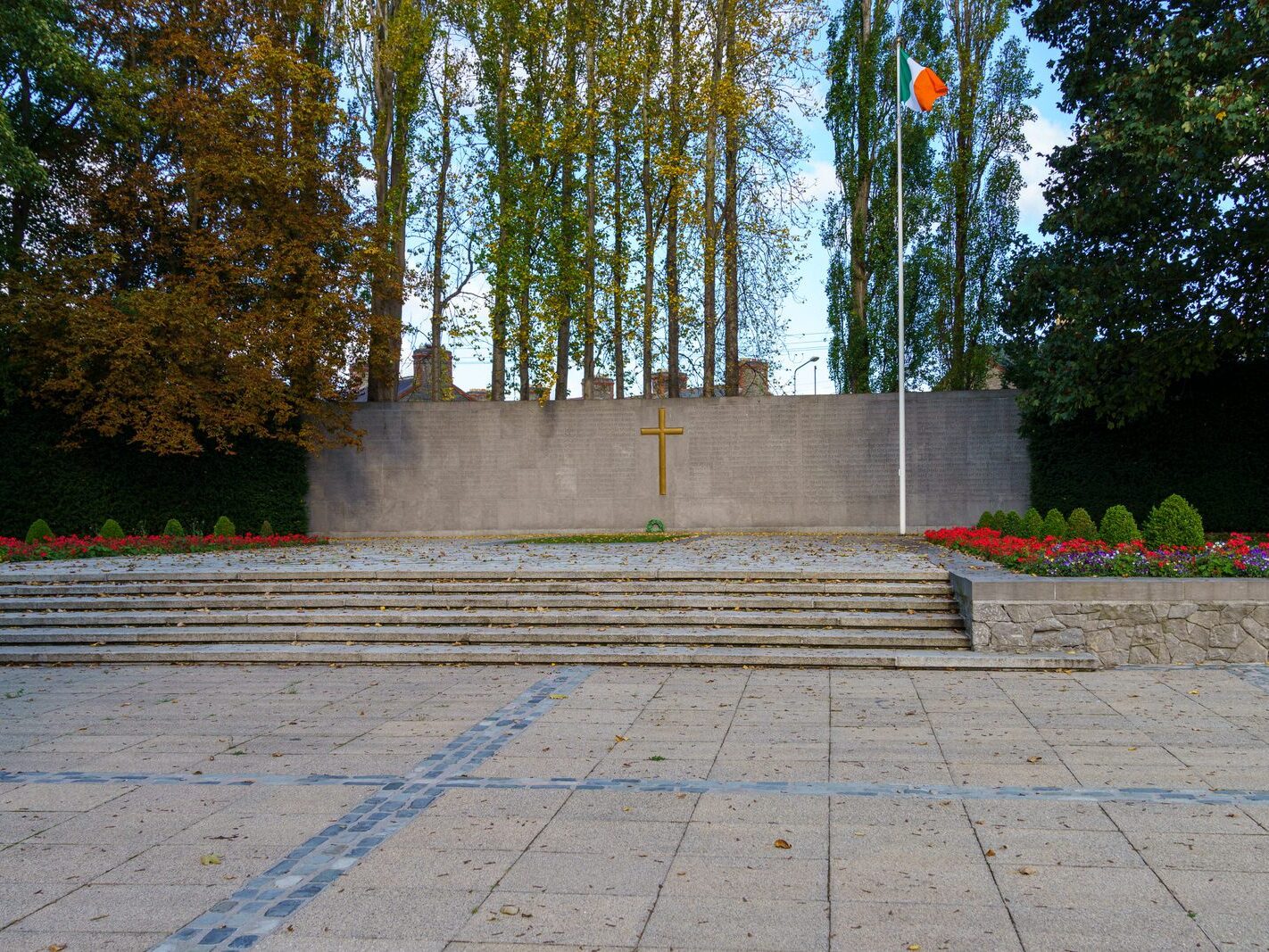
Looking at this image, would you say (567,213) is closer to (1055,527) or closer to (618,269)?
(618,269)

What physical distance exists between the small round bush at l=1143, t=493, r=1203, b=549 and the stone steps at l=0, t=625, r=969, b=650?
326cm

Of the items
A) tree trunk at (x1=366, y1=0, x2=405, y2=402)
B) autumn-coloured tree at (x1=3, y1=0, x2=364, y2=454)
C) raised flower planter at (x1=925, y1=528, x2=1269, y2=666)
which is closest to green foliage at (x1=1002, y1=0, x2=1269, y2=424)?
raised flower planter at (x1=925, y1=528, x2=1269, y2=666)

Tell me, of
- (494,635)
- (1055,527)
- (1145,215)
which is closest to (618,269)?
(1145,215)

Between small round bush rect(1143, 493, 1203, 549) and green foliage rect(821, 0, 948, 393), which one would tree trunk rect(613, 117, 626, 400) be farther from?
small round bush rect(1143, 493, 1203, 549)

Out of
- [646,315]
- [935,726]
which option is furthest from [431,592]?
[646,315]

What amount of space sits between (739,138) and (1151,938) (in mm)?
21843

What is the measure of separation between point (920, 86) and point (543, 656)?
12.9 metres

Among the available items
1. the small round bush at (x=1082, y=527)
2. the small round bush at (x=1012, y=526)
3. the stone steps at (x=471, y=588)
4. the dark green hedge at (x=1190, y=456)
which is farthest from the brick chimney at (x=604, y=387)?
the stone steps at (x=471, y=588)

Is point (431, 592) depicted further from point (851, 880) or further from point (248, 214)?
point (248, 214)

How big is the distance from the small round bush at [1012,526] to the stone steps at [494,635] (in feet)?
16.9

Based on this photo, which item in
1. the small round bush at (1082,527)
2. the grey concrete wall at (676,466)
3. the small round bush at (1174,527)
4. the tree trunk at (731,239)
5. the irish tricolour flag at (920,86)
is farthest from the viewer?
the tree trunk at (731,239)

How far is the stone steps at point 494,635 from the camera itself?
10.1 meters

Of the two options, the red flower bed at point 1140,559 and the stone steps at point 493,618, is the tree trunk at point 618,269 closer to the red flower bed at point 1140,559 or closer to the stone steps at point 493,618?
the stone steps at point 493,618

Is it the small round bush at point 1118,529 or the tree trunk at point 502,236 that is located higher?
the tree trunk at point 502,236
